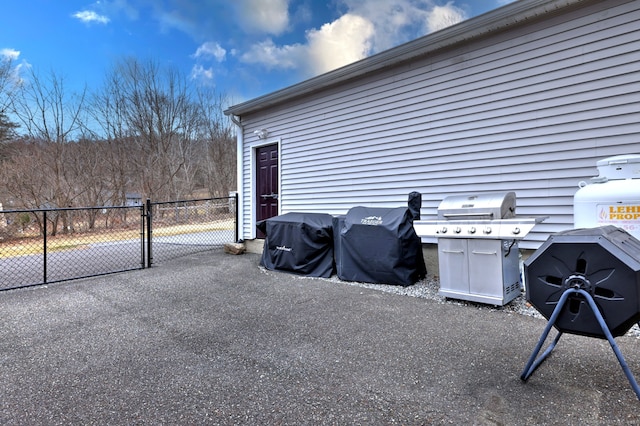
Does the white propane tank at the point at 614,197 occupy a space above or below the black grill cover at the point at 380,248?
above

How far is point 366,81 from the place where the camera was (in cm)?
506

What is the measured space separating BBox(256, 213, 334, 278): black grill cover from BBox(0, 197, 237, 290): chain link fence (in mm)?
2213

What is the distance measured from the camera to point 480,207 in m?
3.22

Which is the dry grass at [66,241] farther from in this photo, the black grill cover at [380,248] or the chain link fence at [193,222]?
the black grill cover at [380,248]

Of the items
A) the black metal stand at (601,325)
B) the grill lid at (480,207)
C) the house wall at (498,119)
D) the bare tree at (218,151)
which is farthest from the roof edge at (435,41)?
the bare tree at (218,151)

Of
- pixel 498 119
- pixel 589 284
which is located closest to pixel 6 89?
pixel 498 119

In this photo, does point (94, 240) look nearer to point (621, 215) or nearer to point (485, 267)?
point (485, 267)

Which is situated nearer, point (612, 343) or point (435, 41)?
point (612, 343)

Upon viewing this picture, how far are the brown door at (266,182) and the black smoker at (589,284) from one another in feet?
16.8

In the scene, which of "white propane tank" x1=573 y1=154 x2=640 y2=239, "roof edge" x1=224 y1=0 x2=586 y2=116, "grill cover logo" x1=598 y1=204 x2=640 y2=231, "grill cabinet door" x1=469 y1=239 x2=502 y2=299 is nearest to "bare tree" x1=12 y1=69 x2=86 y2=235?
"roof edge" x1=224 y1=0 x2=586 y2=116

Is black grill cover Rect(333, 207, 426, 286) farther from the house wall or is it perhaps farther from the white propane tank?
the white propane tank

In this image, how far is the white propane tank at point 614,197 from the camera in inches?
106

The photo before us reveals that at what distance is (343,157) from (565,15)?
10.4 feet

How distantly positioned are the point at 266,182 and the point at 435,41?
3.92 metres
